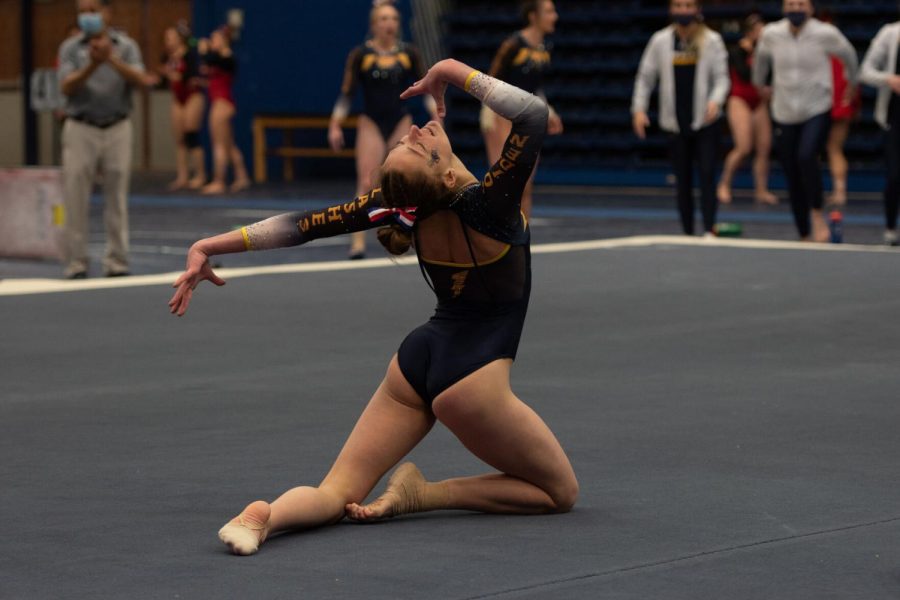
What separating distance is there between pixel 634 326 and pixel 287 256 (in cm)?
617

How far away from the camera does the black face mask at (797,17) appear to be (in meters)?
16.5

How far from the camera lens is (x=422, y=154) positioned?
5949 mm

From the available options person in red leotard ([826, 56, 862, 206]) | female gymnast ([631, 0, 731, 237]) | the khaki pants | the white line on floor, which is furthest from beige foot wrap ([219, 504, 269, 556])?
person in red leotard ([826, 56, 862, 206])

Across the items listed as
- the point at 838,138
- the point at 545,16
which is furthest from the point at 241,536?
the point at 838,138

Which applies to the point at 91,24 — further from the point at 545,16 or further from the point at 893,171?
the point at 893,171

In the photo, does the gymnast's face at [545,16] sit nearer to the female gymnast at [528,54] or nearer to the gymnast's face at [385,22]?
the female gymnast at [528,54]

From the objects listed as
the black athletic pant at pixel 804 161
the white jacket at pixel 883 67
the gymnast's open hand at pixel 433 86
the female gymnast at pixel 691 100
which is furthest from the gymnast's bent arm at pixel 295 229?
the female gymnast at pixel 691 100

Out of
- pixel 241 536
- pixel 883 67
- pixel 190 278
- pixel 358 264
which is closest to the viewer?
pixel 241 536

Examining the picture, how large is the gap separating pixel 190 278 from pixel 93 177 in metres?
8.70

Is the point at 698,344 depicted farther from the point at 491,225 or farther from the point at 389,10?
the point at 389,10

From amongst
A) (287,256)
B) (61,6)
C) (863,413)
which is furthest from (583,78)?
(863,413)

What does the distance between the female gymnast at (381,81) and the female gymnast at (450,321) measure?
9357 mm

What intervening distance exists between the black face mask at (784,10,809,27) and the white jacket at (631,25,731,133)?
71 centimetres

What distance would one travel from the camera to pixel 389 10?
1555cm
